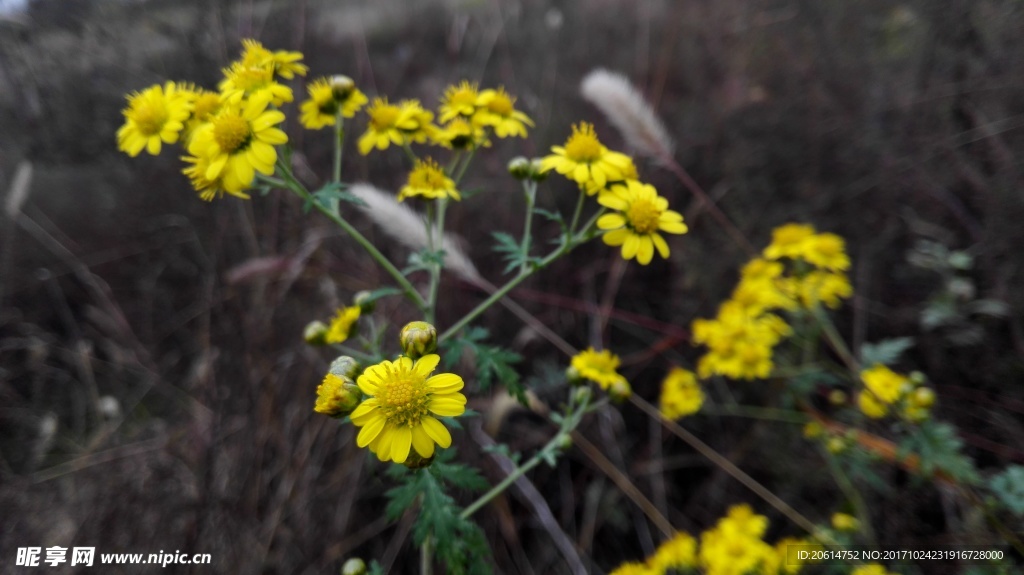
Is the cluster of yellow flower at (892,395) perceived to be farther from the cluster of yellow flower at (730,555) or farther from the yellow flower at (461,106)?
the yellow flower at (461,106)

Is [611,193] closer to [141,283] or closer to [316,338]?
[316,338]

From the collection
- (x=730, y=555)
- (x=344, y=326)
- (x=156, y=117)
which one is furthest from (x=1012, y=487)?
(x=156, y=117)

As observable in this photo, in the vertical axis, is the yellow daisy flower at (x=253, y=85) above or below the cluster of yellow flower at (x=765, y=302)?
above

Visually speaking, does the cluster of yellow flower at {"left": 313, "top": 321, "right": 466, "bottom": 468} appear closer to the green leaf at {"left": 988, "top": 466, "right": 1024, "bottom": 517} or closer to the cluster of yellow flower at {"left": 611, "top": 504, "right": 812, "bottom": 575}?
the cluster of yellow flower at {"left": 611, "top": 504, "right": 812, "bottom": 575}

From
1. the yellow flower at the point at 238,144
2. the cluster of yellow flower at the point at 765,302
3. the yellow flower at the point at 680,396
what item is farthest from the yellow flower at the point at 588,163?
the yellow flower at the point at 680,396

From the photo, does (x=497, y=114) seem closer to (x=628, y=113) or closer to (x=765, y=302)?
(x=628, y=113)
